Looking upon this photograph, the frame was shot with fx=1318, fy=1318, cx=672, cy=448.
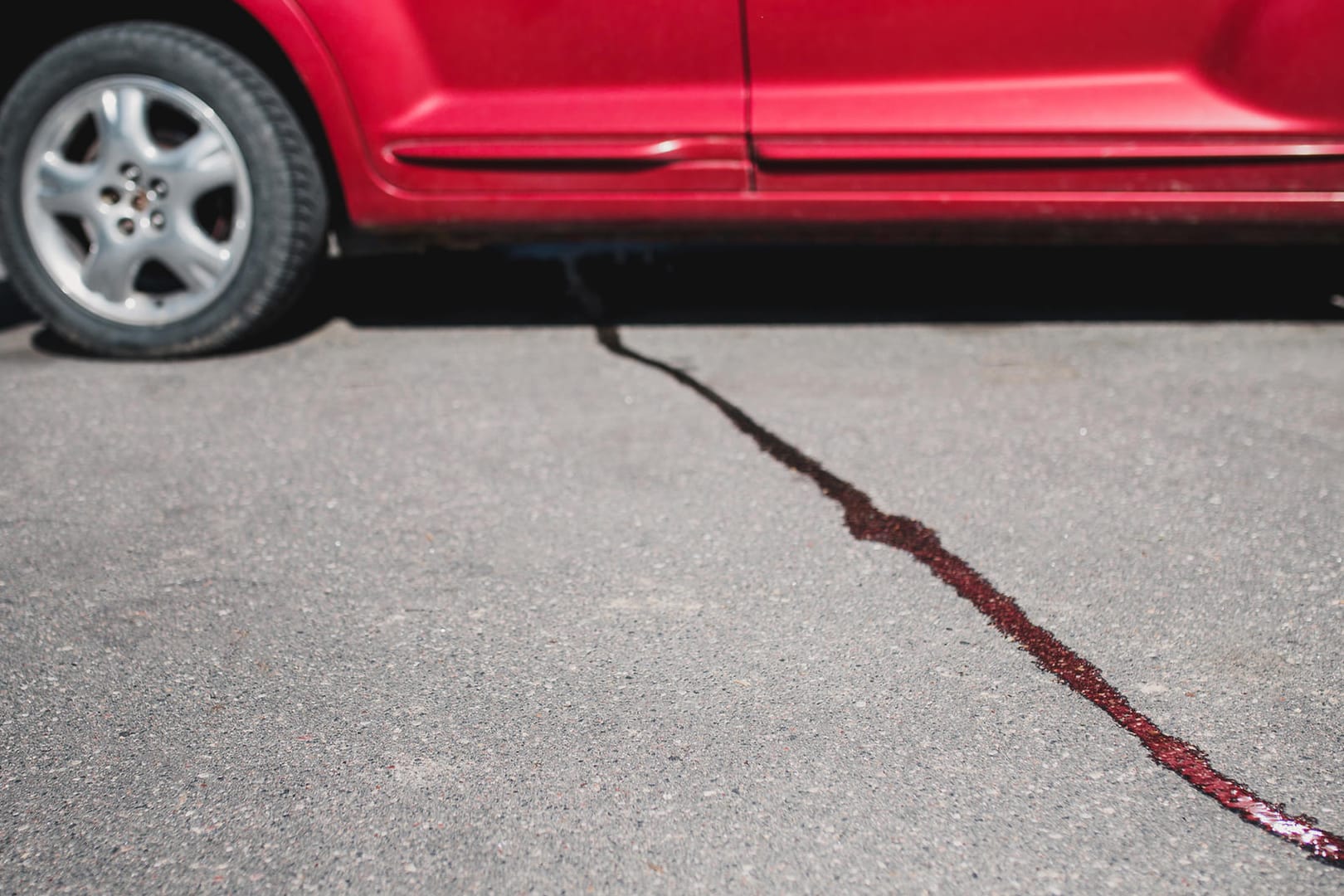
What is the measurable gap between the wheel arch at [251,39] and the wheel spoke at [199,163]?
225 mm

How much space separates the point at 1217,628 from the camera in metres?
2.10

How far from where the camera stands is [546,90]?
3.25 meters

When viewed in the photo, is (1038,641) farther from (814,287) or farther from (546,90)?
(814,287)

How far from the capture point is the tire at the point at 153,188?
3320mm

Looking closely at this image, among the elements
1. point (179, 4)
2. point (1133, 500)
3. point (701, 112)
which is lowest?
point (1133, 500)

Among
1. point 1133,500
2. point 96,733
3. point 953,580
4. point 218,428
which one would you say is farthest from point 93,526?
point 1133,500

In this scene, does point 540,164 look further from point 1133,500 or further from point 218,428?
point 1133,500

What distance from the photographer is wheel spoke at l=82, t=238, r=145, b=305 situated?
3.39 metres

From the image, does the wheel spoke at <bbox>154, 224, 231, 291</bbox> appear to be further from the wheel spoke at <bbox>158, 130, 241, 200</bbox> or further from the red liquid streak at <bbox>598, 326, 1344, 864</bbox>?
the red liquid streak at <bbox>598, 326, 1344, 864</bbox>

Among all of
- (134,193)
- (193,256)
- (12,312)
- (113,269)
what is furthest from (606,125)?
(12,312)

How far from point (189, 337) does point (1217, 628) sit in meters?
2.61

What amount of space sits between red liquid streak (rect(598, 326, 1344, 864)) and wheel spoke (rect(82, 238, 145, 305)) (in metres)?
1.55

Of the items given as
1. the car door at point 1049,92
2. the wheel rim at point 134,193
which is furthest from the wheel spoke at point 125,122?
the car door at point 1049,92

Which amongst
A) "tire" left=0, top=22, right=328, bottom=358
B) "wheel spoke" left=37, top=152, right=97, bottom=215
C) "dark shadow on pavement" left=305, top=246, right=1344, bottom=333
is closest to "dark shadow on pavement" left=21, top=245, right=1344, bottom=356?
"dark shadow on pavement" left=305, top=246, right=1344, bottom=333
